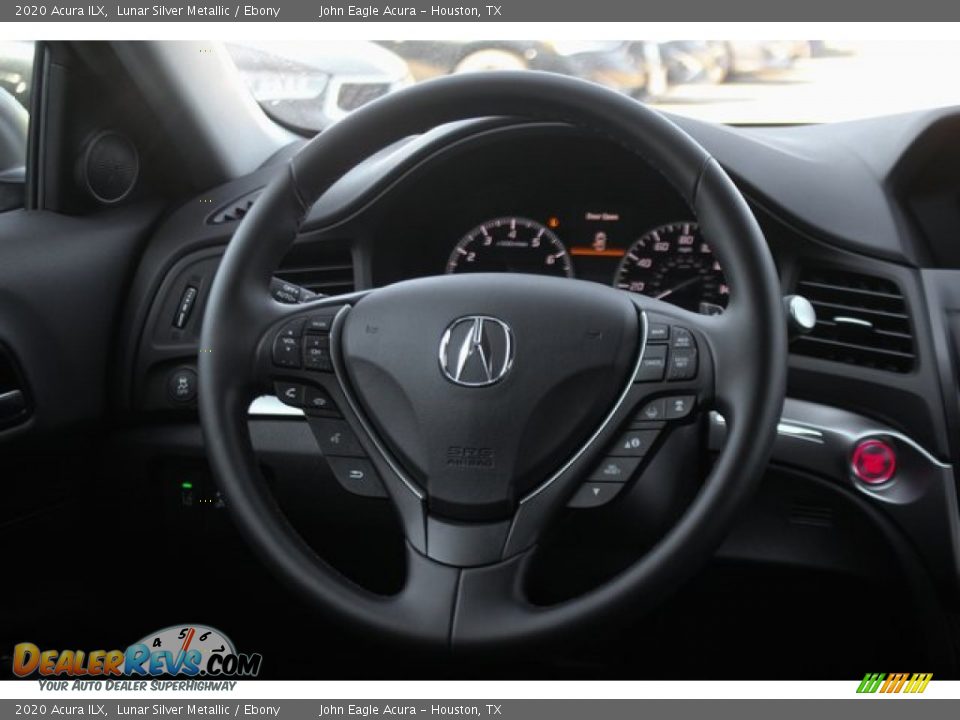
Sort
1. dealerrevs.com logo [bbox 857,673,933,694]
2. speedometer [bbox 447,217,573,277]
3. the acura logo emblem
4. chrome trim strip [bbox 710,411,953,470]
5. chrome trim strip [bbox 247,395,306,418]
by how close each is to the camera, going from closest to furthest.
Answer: the acura logo emblem, dealerrevs.com logo [bbox 857,673,933,694], chrome trim strip [bbox 710,411,953,470], chrome trim strip [bbox 247,395,306,418], speedometer [bbox 447,217,573,277]

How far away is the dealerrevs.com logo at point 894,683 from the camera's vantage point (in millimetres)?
1565

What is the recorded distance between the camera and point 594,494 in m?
1.30

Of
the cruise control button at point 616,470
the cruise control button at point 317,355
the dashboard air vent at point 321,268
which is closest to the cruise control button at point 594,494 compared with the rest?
the cruise control button at point 616,470

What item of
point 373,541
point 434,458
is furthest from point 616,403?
point 373,541

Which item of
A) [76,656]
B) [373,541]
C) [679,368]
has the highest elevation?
[679,368]

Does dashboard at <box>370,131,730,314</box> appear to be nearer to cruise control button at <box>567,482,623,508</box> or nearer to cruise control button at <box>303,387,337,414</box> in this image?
cruise control button at <box>303,387,337,414</box>

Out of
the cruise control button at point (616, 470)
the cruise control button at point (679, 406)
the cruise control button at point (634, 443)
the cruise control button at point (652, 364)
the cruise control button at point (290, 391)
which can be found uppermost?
the cruise control button at point (652, 364)

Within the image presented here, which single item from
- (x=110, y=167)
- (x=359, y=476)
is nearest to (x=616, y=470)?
(x=359, y=476)

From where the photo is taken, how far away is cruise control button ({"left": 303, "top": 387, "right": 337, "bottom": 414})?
139 cm

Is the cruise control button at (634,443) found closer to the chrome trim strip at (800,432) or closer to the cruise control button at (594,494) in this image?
the cruise control button at (594,494)

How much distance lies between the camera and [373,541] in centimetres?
181

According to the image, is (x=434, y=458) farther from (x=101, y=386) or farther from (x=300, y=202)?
(x=101, y=386)

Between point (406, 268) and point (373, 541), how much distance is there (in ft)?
1.74

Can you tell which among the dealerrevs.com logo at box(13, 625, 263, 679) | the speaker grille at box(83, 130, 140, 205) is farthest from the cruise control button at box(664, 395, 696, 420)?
the speaker grille at box(83, 130, 140, 205)
